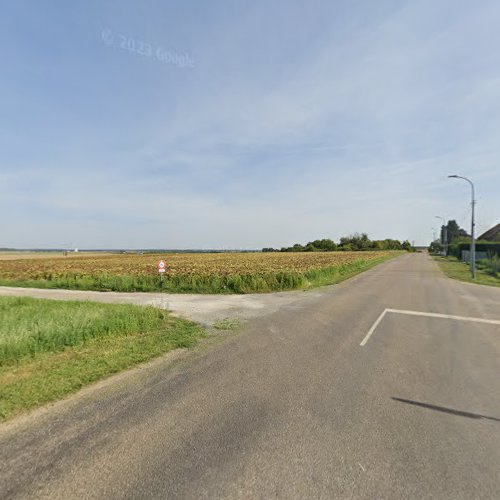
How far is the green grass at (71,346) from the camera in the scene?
4402 mm

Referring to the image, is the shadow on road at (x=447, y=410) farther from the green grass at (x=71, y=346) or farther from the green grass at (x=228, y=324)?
the green grass at (x=228, y=324)

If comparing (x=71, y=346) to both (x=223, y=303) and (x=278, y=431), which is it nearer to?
(x=278, y=431)

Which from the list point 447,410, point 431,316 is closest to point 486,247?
point 431,316

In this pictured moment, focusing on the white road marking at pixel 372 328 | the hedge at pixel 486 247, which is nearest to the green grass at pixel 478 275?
the white road marking at pixel 372 328

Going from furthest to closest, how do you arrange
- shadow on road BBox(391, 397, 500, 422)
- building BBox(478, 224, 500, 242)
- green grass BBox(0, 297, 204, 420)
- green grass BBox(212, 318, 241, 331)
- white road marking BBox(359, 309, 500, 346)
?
building BBox(478, 224, 500, 242)
white road marking BBox(359, 309, 500, 346)
green grass BBox(212, 318, 241, 331)
green grass BBox(0, 297, 204, 420)
shadow on road BBox(391, 397, 500, 422)

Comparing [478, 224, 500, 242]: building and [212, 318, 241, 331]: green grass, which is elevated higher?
[478, 224, 500, 242]: building

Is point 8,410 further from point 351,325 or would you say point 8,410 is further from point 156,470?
point 351,325

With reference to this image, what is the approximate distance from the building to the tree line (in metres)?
62.9

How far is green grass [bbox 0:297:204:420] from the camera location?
14.4 ft

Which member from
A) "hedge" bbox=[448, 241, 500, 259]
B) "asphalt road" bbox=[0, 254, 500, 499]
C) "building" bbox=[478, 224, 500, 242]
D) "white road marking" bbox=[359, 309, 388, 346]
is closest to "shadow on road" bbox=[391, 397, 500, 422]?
"asphalt road" bbox=[0, 254, 500, 499]

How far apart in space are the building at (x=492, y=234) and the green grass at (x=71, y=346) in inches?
2811

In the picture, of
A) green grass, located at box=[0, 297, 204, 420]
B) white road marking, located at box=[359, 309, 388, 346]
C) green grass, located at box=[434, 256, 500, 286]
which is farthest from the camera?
green grass, located at box=[434, 256, 500, 286]

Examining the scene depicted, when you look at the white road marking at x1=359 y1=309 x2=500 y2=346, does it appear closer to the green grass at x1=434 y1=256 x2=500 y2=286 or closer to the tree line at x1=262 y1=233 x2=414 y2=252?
the green grass at x1=434 y1=256 x2=500 y2=286

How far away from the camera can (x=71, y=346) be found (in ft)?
21.3
